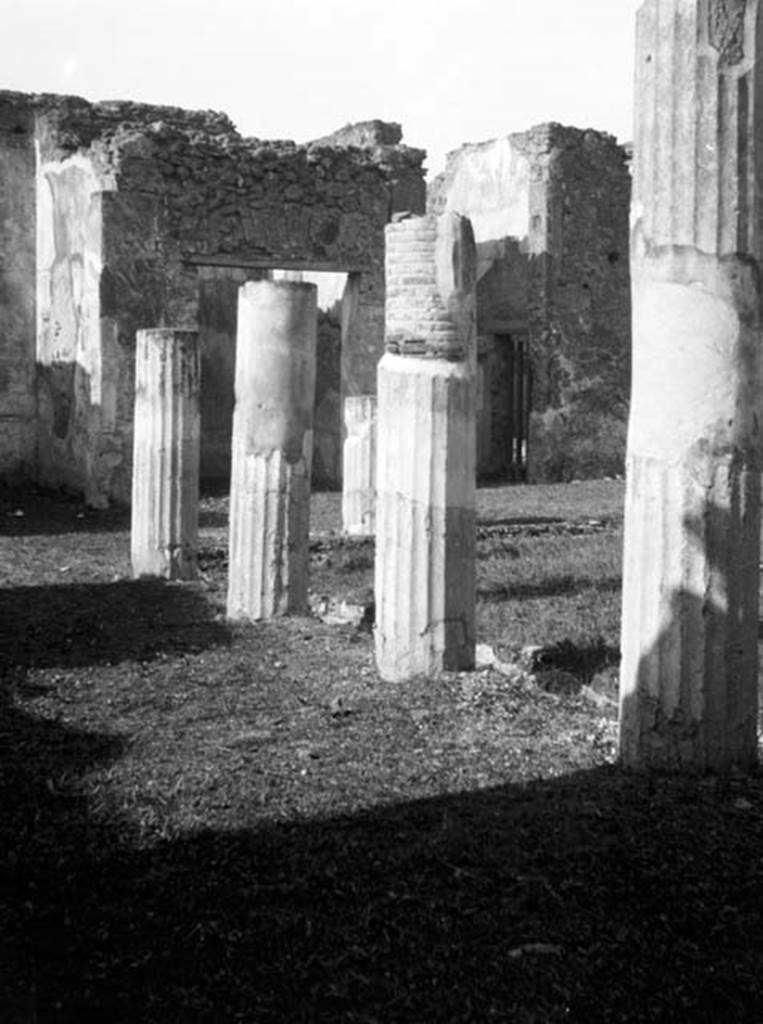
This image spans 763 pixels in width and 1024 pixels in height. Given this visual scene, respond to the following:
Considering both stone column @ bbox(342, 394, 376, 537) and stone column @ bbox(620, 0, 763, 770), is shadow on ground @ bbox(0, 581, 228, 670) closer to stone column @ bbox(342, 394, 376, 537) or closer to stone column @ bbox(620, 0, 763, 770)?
stone column @ bbox(342, 394, 376, 537)

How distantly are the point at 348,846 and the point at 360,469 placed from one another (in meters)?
8.62

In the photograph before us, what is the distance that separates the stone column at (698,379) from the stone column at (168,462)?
562 centimetres

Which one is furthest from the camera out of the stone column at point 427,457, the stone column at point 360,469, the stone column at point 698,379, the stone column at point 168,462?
the stone column at point 360,469

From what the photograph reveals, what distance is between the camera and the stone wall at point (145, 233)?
1532cm

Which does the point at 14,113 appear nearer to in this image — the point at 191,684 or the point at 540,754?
the point at 191,684

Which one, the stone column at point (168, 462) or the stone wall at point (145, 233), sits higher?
the stone wall at point (145, 233)

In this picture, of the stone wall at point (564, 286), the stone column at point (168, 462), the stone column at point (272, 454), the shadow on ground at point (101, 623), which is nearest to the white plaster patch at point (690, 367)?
the shadow on ground at point (101, 623)

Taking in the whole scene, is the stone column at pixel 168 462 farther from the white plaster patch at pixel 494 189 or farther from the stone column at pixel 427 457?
the white plaster patch at pixel 494 189

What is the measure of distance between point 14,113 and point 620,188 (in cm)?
770

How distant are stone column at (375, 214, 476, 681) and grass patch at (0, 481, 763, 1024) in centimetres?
25

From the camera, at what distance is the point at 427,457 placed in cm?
652

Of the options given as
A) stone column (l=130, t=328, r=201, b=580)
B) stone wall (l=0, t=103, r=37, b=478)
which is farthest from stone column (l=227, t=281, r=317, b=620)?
stone wall (l=0, t=103, r=37, b=478)

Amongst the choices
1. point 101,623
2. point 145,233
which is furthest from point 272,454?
point 145,233

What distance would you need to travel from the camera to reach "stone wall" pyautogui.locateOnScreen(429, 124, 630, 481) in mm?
18281
